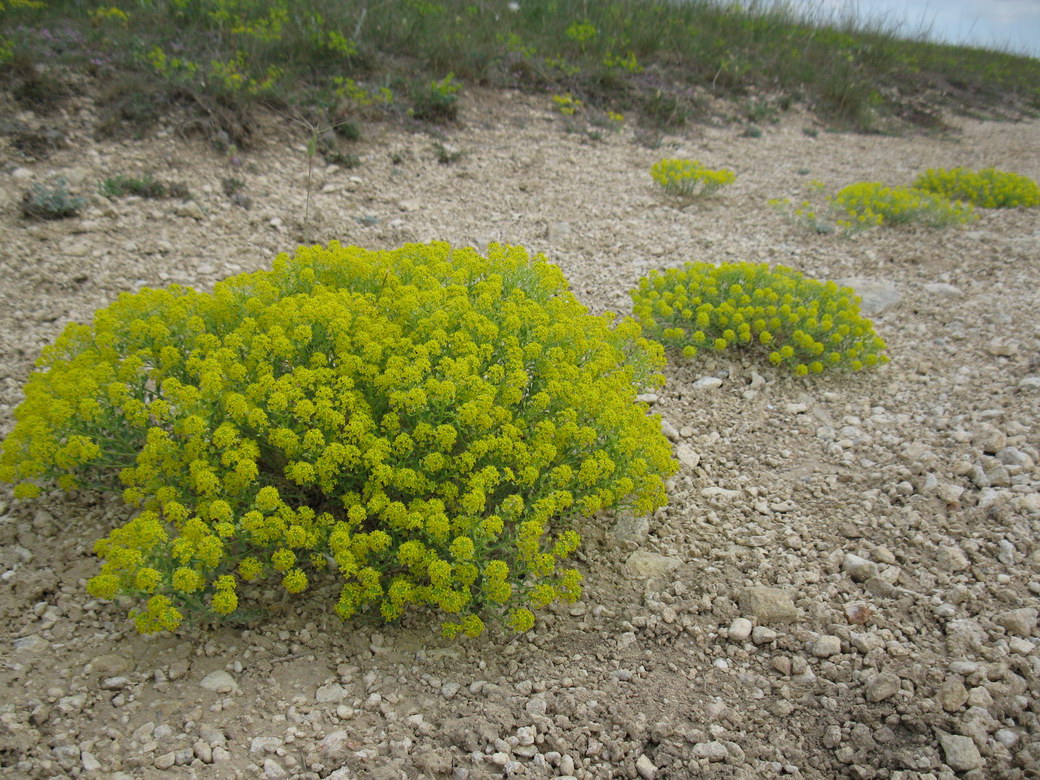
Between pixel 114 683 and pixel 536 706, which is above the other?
Result: pixel 536 706

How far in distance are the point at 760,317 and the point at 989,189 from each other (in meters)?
5.53

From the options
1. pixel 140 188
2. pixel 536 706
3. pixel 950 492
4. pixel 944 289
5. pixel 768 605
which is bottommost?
pixel 536 706

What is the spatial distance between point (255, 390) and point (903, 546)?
10.2 feet

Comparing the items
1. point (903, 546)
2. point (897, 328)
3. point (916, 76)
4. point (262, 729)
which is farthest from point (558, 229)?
point (916, 76)

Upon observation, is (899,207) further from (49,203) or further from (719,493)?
(49,203)

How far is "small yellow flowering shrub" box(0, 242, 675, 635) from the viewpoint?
8.76ft

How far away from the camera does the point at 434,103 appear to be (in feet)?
27.8

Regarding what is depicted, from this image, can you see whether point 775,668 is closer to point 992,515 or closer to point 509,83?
point 992,515

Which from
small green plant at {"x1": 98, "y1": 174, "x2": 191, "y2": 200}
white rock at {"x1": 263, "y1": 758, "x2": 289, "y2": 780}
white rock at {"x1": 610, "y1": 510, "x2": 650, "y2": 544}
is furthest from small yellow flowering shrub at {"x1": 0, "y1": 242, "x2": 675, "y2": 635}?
small green plant at {"x1": 98, "y1": 174, "x2": 191, "y2": 200}

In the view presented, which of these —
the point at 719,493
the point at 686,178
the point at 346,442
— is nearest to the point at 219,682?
the point at 346,442

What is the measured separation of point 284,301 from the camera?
3.21m

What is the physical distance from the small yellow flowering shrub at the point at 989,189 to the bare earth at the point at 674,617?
120 inches

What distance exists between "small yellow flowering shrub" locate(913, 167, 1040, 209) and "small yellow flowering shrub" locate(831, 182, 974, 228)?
90 cm

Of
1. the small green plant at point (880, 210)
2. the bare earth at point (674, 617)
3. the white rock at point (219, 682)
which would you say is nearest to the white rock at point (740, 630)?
the bare earth at point (674, 617)
